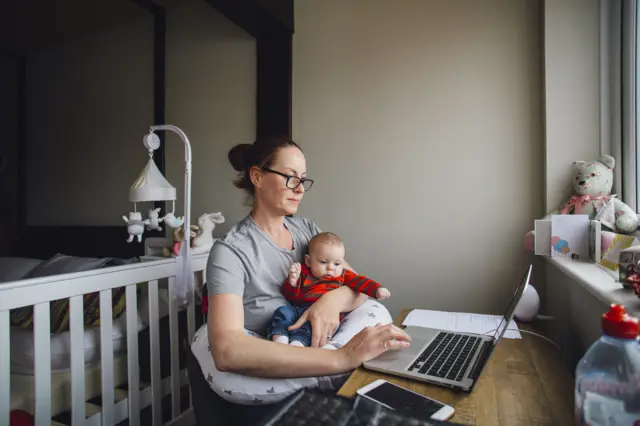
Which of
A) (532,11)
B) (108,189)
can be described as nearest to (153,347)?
(108,189)

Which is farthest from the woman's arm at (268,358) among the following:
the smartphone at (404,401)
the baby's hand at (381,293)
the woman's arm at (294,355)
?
the baby's hand at (381,293)

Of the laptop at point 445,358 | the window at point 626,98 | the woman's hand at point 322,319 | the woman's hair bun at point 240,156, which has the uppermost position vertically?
the window at point 626,98

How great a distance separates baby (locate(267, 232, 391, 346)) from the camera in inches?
53.5

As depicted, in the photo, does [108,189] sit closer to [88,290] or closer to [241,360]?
[88,290]

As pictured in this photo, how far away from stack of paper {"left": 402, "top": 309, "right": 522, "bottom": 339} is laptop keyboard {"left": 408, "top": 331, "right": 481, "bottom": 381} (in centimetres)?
14

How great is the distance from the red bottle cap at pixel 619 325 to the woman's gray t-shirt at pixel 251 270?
33.8 inches

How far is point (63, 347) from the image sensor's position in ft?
5.50

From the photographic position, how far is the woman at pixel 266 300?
38.9 inches

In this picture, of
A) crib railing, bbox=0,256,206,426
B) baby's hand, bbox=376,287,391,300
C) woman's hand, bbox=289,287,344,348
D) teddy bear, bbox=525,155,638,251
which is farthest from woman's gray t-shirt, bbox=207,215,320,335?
teddy bear, bbox=525,155,638,251

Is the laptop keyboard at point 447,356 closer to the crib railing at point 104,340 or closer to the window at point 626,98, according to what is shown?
the window at point 626,98

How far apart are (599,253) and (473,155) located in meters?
0.82

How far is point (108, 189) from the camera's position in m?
3.23

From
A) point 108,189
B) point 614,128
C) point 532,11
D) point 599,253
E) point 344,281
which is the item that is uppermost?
point 532,11

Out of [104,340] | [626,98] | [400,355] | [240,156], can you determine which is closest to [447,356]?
[400,355]
